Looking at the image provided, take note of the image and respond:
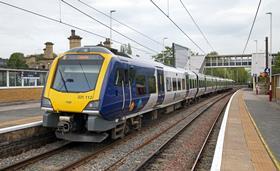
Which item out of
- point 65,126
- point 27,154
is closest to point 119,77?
point 65,126

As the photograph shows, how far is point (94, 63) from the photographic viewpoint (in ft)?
29.0

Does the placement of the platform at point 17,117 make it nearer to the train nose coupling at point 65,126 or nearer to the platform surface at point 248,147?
the train nose coupling at point 65,126

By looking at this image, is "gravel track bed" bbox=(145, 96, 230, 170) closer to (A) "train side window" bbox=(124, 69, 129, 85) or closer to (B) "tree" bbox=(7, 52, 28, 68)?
(A) "train side window" bbox=(124, 69, 129, 85)

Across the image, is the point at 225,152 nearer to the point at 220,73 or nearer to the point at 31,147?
the point at 31,147

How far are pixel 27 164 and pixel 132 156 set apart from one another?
2.65 metres

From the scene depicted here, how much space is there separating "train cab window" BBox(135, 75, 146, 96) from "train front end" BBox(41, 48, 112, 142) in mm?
2098

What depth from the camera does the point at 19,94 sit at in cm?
2225

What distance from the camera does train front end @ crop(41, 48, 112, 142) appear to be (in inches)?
324

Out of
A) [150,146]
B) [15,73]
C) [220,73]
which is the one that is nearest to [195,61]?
[220,73]

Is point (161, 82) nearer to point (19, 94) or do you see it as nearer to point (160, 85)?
point (160, 85)

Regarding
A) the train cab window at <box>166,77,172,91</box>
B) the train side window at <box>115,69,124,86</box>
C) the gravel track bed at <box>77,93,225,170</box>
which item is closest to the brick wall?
the train cab window at <box>166,77,172,91</box>

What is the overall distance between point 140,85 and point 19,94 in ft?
46.6

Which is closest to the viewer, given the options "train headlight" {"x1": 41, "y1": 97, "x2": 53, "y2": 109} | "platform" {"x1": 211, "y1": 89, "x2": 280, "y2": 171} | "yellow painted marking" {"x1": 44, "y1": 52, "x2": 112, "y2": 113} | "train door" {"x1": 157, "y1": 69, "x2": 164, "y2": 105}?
"platform" {"x1": 211, "y1": 89, "x2": 280, "y2": 171}

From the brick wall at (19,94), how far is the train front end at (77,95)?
43.7ft
